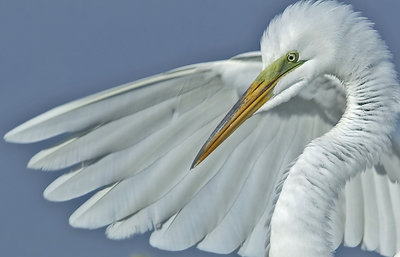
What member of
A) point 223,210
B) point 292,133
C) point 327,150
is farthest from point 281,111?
point 327,150

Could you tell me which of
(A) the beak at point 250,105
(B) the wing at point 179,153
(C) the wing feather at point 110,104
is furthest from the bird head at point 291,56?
(C) the wing feather at point 110,104

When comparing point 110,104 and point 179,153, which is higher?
point 110,104

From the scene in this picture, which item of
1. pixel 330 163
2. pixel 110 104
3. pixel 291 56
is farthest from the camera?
pixel 110 104

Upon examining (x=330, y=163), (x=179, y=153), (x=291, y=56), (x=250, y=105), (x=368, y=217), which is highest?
(x=291, y=56)

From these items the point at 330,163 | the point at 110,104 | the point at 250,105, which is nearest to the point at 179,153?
the point at 110,104

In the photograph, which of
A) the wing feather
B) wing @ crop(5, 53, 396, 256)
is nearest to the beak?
wing @ crop(5, 53, 396, 256)

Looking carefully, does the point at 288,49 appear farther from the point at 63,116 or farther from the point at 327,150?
the point at 63,116

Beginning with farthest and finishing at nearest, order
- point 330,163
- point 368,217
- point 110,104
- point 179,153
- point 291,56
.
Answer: point 368,217 → point 179,153 → point 110,104 → point 291,56 → point 330,163

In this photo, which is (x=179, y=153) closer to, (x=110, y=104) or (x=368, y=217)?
(x=110, y=104)

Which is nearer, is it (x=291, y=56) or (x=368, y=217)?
(x=291, y=56)

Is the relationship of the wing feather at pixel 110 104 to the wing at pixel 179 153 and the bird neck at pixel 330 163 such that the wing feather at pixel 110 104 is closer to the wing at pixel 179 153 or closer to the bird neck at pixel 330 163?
the wing at pixel 179 153

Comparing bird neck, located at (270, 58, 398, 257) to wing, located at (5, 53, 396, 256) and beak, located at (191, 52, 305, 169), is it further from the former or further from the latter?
wing, located at (5, 53, 396, 256)
